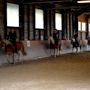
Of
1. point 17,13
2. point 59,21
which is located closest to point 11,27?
point 17,13

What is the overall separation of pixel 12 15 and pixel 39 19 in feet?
10.7

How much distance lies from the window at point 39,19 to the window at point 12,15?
2286 mm

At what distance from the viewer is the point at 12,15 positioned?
1717 cm

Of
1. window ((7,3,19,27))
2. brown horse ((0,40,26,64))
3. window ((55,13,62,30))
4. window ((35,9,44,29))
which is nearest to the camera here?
brown horse ((0,40,26,64))

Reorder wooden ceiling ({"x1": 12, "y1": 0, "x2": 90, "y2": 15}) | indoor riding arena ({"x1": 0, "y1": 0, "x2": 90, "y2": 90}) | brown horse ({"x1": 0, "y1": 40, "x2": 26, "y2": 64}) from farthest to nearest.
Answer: wooden ceiling ({"x1": 12, "y1": 0, "x2": 90, "y2": 15}), brown horse ({"x1": 0, "y1": 40, "x2": 26, "y2": 64}), indoor riding arena ({"x1": 0, "y1": 0, "x2": 90, "y2": 90})

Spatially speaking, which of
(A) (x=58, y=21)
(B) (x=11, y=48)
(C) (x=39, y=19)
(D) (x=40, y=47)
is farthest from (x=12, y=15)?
(A) (x=58, y=21)

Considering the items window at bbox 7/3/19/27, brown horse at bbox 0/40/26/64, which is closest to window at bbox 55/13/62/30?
window at bbox 7/3/19/27

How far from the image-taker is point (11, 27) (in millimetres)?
17062

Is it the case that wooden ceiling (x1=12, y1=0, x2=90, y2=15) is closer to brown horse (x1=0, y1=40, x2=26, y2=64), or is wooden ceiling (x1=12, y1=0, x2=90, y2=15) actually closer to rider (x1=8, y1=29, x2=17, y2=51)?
rider (x1=8, y1=29, x2=17, y2=51)

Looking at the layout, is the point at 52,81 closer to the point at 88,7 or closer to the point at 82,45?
the point at 88,7

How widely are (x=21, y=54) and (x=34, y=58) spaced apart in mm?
1759

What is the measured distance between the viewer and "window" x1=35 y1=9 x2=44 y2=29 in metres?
19.9

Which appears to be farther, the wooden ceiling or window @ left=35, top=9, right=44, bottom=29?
window @ left=35, top=9, right=44, bottom=29

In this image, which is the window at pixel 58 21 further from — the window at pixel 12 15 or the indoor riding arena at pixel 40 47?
the window at pixel 12 15
